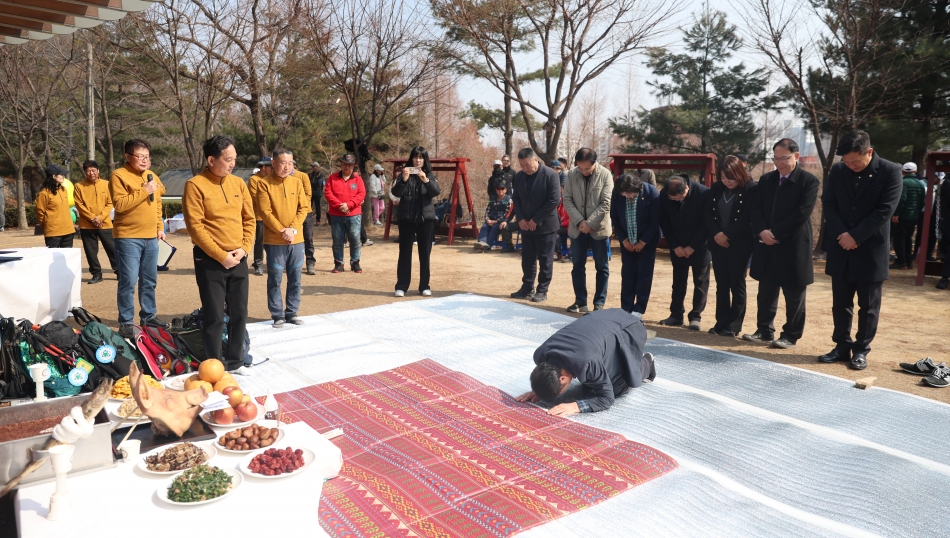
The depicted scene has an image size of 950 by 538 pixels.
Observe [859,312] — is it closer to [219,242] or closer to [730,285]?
[730,285]

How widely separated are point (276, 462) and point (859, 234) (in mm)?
4333

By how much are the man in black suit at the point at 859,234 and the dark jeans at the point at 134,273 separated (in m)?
5.65

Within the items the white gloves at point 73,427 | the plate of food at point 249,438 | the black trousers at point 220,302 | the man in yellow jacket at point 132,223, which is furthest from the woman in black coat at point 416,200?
the white gloves at point 73,427

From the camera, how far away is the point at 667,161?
11.5 metres

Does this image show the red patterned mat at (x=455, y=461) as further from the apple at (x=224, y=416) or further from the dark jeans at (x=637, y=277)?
the dark jeans at (x=637, y=277)

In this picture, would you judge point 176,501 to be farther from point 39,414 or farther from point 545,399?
point 545,399

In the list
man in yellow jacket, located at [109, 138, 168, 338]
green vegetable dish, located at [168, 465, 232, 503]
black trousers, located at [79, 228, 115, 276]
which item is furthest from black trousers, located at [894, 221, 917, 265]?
black trousers, located at [79, 228, 115, 276]

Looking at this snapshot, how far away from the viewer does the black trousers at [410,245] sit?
7.37 m

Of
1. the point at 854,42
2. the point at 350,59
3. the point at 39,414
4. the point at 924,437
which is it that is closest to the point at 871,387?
the point at 924,437

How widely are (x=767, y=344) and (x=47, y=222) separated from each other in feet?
27.7

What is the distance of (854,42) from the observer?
1098 centimetres

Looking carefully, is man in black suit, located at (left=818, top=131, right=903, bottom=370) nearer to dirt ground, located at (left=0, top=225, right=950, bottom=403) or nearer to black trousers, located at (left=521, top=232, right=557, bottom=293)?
dirt ground, located at (left=0, top=225, right=950, bottom=403)

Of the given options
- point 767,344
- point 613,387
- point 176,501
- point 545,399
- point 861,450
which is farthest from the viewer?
point 767,344

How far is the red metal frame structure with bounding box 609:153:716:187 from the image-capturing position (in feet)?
35.8
